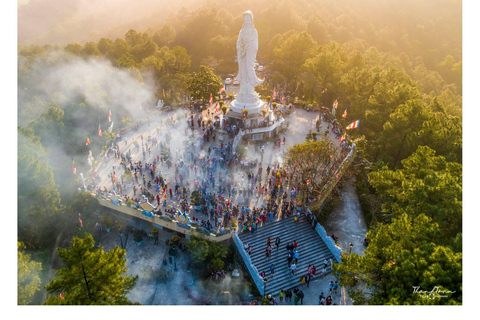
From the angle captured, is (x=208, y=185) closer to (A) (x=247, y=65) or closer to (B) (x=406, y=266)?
(A) (x=247, y=65)

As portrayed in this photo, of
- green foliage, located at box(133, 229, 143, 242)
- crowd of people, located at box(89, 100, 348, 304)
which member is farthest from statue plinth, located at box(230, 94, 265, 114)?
green foliage, located at box(133, 229, 143, 242)

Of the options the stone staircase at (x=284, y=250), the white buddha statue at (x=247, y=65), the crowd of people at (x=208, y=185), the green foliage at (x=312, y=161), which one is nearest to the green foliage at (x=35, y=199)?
the crowd of people at (x=208, y=185)

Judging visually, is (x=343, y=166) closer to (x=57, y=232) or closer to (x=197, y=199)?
(x=197, y=199)

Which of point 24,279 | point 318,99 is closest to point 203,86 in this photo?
point 318,99

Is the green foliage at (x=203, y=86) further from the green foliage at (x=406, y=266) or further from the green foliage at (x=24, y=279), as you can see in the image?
the green foliage at (x=406, y=266)

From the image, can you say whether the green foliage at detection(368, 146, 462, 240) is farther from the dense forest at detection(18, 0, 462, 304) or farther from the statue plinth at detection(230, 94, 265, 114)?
the statue plinth at detection(230, 94, 265, 114)

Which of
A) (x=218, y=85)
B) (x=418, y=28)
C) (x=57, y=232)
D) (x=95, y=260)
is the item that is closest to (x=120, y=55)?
(x=218, y=85)
